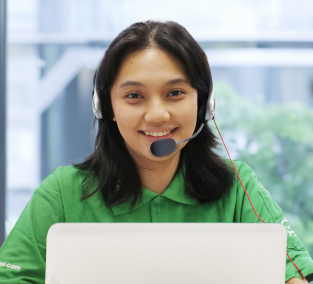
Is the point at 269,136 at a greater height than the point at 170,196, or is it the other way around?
the point at 170,196

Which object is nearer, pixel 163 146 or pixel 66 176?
pixel 163 146

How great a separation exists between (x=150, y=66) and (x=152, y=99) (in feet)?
0.29

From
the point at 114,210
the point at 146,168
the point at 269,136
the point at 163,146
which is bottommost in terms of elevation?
the point at 269,136

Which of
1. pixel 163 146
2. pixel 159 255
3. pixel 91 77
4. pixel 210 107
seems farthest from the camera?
pixel 91 77

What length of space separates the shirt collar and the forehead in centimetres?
33

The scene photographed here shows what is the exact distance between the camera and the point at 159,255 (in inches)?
28.7

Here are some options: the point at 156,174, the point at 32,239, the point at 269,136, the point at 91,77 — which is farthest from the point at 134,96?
the point at 269,136

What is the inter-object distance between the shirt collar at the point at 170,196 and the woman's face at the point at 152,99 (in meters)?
0.14

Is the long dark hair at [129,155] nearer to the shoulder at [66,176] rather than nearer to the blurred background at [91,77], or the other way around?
the shoulder at [66,176]

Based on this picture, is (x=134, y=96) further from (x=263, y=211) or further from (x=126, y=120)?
(x=263, y=211)

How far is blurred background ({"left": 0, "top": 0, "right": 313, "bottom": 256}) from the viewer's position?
2.91m

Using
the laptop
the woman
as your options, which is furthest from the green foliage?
the laptop

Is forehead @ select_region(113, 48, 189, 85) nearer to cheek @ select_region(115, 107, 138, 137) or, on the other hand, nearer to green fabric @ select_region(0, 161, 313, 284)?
cheek @ select_region(115, 107, 138, 137)

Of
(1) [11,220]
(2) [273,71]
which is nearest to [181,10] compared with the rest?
(2) [273,71]
